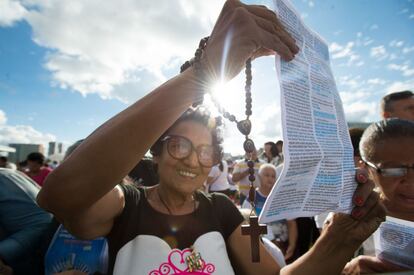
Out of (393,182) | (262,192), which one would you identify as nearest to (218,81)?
(393,182)

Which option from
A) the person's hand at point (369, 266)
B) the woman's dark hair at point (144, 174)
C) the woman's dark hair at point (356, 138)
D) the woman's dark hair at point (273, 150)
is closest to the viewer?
the person's hand at point (369, 266)

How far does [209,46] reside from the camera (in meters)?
0.87

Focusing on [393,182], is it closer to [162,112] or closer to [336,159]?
[336,159]

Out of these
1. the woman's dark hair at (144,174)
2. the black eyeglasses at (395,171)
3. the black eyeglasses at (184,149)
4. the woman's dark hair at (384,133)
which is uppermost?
the woman's dark hair at (384,133)

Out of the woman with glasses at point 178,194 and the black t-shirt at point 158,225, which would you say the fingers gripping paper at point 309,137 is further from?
the black t-shirt at point 158,225

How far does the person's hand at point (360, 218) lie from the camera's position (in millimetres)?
1197

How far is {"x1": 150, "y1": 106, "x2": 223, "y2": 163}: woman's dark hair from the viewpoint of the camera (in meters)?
1.75

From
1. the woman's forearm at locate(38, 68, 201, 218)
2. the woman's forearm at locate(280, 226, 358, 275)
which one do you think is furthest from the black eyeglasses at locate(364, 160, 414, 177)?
the woman's forearm at locate(38, 68, 201, 218)

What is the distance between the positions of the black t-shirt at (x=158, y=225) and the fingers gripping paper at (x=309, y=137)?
704mm

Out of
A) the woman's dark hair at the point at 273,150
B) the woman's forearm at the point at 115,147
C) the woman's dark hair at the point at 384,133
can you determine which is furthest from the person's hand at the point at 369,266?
the woman's dark hair at the point at 273,150

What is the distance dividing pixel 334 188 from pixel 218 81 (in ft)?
2.07

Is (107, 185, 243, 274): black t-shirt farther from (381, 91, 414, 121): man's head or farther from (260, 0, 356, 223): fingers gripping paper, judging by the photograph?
(381, 91, 414, 121): man's head

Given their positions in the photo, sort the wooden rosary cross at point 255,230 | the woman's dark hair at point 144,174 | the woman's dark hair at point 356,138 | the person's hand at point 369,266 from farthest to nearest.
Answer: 1. the woman's dark hair at point 356,138
2. the woman's dark hair at point 144,174
3. the person's hand at point 369,266
4. the wooden rosary cross at point 255,230

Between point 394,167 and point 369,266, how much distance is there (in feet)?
2.01
